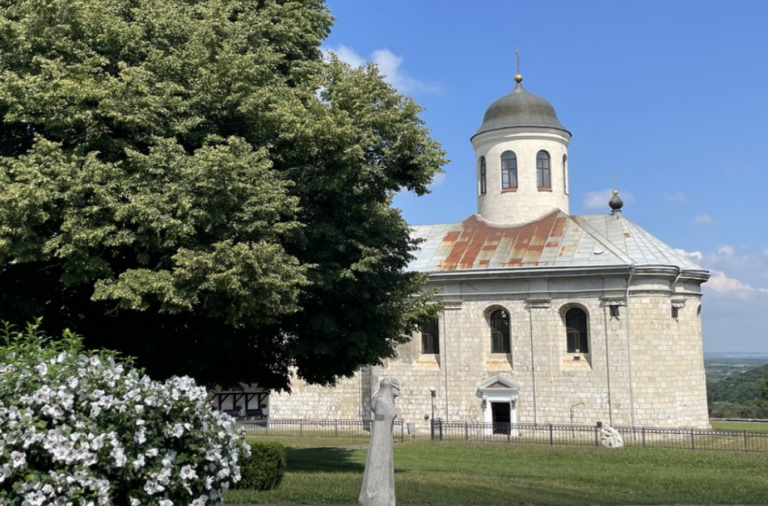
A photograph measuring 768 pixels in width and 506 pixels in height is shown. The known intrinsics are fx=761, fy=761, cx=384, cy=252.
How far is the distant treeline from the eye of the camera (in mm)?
44938

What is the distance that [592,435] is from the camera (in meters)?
30.5

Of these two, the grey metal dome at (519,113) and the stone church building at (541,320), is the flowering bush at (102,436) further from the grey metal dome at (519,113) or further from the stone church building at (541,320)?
the grey metal dome at (519,113)

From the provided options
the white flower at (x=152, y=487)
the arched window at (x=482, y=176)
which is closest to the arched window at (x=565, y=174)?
the arched window at (x=482, y=176)

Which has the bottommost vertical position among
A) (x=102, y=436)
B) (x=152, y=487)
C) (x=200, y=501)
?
(x=200, y=501)

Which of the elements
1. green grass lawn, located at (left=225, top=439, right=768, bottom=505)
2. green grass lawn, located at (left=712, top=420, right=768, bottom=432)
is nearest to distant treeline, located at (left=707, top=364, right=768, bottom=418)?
green grass lawn, located at (left=712, top=420, right=768, bottom=432)

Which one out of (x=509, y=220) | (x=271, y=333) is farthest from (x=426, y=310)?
(x=509, y=220)

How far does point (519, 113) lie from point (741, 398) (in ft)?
248

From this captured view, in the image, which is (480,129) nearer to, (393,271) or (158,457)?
(393,271)

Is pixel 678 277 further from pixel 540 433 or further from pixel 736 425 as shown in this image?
pixel 736 425

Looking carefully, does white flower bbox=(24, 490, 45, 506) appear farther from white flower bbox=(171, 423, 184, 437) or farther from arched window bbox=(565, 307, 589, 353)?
arched window bbox=(565, 307, 589, 353)


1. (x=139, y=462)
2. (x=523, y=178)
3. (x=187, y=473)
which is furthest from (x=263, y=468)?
(x=523, y=178)

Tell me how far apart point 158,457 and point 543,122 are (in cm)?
3309

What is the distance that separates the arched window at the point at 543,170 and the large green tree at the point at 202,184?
20.3 metres

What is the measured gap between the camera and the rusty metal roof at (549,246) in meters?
32.8
